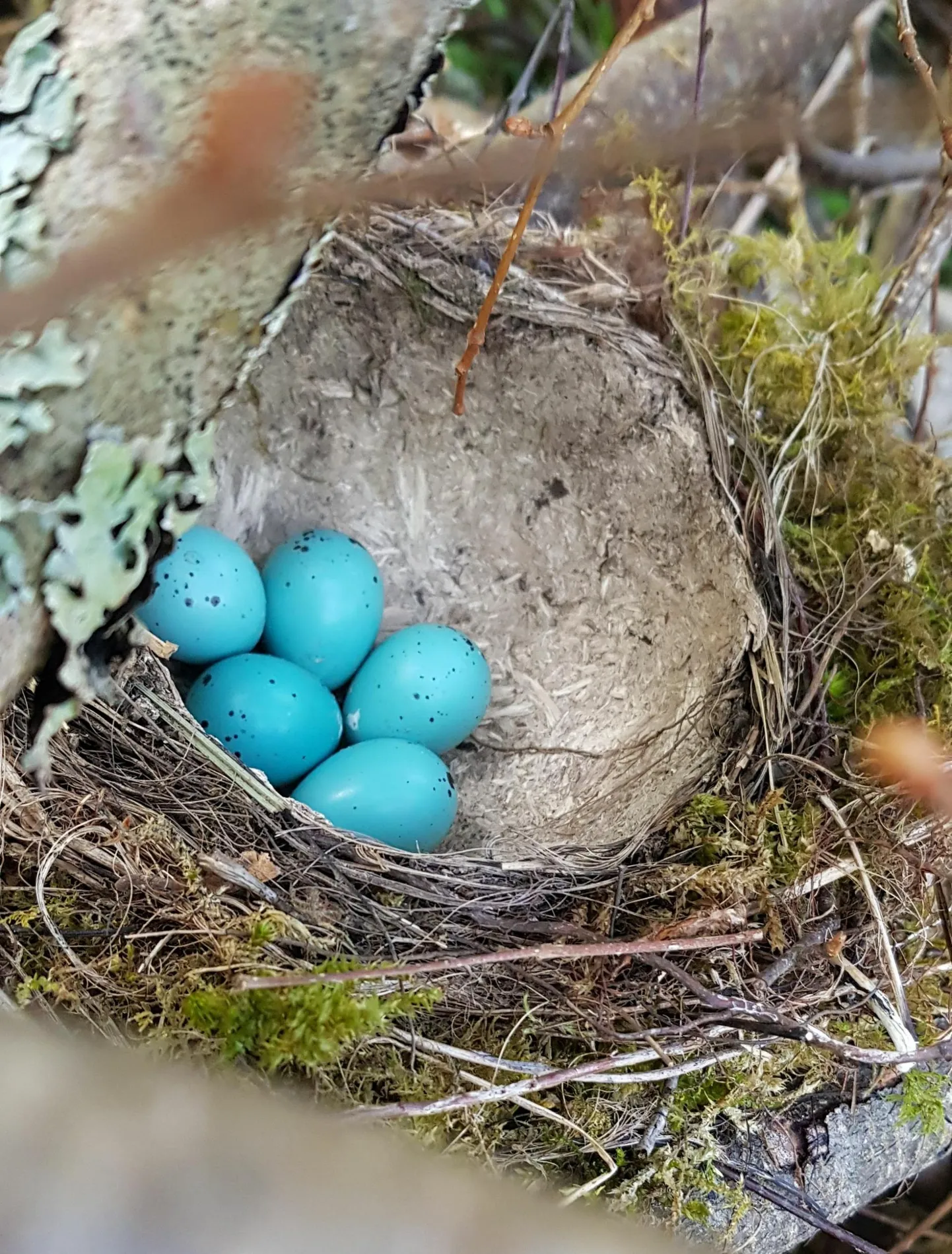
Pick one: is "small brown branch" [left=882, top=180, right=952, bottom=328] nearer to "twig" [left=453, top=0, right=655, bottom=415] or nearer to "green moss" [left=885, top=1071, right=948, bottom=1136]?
"twig" [left=453, top=0, right=655, bottom=415]

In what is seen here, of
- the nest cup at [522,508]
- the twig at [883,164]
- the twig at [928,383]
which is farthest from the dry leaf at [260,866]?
the twig at [883,164]

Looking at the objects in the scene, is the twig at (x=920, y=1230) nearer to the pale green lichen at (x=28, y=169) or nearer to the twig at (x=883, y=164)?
the pale green lichen at (x=28, y=169)

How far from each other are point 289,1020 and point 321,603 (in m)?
0.71

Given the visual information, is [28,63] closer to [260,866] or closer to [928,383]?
[260,866]

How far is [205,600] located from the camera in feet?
3.99

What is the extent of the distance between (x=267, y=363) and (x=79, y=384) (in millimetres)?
864

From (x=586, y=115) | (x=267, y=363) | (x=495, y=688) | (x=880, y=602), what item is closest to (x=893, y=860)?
(x=880, y=602)

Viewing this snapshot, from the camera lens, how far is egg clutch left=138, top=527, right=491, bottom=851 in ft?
3.88

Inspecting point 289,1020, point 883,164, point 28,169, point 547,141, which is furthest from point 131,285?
point 883,164

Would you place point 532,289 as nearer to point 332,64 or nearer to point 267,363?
point 267,363

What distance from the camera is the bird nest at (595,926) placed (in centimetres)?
80

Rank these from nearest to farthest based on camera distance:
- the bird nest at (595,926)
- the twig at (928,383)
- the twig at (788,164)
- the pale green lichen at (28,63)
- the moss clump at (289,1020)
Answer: the pale green lichen at (28,63) → the moss clump at (289,1020) → the bird nest at (595,926) → the twig at (928,383) → the twig at (788,164)

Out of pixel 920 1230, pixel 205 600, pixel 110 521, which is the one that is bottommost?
pixel 920 1230

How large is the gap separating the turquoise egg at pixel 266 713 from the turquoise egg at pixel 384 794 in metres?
0.04
